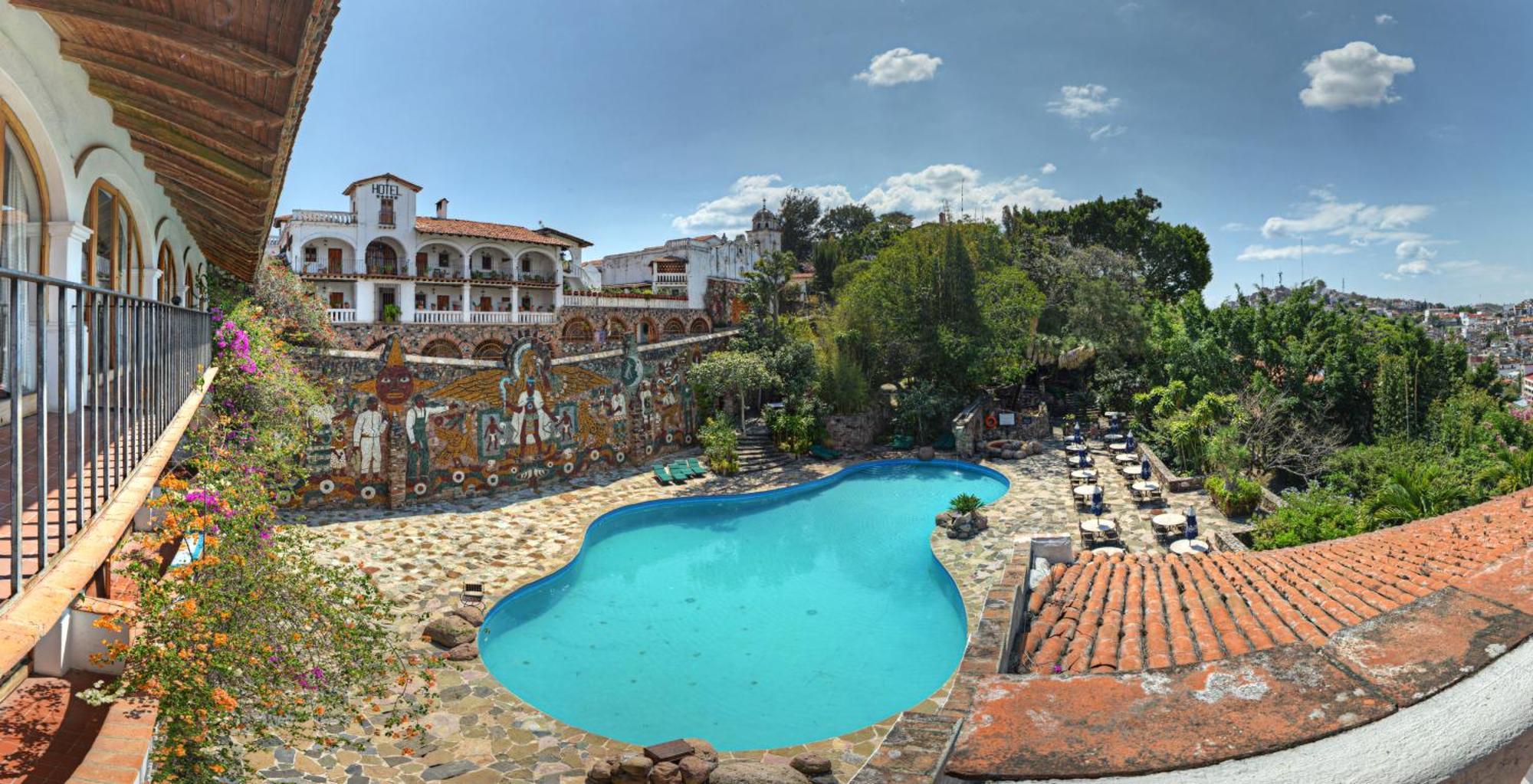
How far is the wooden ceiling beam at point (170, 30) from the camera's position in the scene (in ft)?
11.5

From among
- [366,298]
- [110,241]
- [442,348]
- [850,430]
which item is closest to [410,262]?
[366,298]

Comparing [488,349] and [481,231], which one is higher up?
[481,231]

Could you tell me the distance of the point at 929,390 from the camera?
2616 cm

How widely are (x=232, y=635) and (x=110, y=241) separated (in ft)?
12.1

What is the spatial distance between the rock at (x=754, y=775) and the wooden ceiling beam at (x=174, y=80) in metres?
7.06

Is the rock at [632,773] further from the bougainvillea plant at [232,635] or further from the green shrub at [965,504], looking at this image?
the green shrub at [965,504]

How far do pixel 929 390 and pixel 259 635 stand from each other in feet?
74.3

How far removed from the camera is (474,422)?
1820cm

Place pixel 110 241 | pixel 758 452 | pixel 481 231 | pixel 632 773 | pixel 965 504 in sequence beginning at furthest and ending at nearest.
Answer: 1. pixel 481 231
2. pixel 758 452
3. pixel 965 504
4. pixel 632 773
5. pixel 110 241

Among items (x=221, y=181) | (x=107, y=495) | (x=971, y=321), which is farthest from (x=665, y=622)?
(x=971, y=321)

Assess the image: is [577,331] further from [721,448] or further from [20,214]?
[20,214]

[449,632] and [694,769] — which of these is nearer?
[694,769]

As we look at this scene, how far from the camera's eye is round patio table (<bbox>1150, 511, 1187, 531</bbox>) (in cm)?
1511

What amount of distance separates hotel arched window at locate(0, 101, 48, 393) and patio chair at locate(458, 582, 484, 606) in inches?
321
